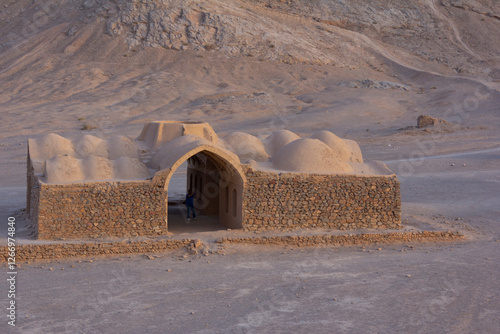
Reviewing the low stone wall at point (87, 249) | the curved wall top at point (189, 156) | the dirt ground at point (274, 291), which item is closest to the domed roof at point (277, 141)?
the curved wall top at point (189, 156)

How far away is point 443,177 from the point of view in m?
22.7

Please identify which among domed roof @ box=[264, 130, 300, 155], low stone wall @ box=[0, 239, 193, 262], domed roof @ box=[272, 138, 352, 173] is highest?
domed roof @ box=[264, 130, 300, 155]

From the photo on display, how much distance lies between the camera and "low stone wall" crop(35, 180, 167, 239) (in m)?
13.2

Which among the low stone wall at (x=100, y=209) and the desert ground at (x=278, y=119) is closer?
the desert ground at (x=278, y=119)

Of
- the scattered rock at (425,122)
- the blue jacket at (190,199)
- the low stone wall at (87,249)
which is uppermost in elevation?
the scattered rock at (425,122)

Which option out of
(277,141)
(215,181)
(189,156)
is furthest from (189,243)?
(277,141)

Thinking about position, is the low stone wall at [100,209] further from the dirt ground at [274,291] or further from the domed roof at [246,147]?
the domed roof at [246,147]

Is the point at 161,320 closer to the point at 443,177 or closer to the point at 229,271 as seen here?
the point at 229,271

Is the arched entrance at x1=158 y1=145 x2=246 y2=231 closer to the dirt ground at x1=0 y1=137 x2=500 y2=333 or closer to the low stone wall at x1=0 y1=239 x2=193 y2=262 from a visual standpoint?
the low stone wall at x1=0 y1=239 x2=193 y2=262

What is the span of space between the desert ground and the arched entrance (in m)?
1.21

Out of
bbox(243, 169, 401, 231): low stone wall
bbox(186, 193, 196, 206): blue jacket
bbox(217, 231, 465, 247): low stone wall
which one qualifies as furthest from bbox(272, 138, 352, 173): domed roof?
bbox(186, 193, 196, 206): blue jacket

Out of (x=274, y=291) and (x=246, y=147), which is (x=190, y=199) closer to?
(x=246, y=147)

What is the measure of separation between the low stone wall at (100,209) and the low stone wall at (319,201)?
2.31 m

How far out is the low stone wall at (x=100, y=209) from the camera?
43.3 ft
